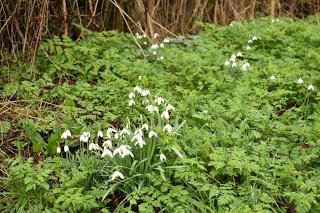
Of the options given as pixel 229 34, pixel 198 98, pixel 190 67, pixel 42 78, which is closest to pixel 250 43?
pixel 229 34

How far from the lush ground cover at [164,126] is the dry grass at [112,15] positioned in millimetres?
191

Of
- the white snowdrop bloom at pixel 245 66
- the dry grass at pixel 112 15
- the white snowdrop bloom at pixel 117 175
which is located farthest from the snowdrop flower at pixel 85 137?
the white snowdrop bloom at pixel 245 66

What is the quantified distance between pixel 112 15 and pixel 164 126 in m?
2.55

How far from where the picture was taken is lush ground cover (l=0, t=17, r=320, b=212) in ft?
8.57

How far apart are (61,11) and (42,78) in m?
0.88

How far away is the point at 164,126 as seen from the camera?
2980mm

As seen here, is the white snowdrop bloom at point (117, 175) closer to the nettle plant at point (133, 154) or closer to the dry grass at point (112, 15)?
the nettle plant at point (133, 154)

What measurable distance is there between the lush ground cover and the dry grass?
0.63ft

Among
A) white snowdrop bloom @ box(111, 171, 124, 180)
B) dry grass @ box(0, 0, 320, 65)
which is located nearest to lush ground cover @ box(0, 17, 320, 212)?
white snowdrop bloom @ box(111, 171, 124, 180)

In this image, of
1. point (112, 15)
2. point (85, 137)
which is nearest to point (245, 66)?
point (112, 15)

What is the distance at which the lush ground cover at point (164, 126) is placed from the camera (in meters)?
2.61

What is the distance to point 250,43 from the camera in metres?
4.98

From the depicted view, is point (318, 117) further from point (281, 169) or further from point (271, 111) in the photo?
point (281, 169)

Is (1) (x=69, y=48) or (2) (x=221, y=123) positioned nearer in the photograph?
(2) (x=221, y=123)
